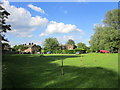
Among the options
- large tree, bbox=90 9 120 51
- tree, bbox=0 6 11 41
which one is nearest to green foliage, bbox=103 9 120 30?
large tree, bbox=90 9 120 51

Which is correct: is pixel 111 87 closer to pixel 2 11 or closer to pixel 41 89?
pixel 41 89

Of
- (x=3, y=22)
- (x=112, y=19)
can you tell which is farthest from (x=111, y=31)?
(x=3, y=22)

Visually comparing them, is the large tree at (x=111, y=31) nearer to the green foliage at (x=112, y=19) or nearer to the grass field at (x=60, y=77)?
the green foliage at (x=112, y=19)

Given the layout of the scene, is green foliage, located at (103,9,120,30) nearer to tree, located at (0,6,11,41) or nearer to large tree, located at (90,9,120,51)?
large tree, located at (90,9,120,51)

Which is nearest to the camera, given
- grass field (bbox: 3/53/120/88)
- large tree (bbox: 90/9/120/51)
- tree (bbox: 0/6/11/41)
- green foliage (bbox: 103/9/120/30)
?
grass field (bbox: 3/53/120/88)

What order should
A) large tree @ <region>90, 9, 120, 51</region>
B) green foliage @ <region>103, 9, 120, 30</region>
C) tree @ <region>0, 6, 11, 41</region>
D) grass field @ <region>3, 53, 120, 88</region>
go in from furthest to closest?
green foliage @ <region>103, 9, 120, 30</region> → large tree @ <region>90, 9, 120, 51</region> → tree @ <region>0, 6, 11, 41</region> → grass field @ <region>3, 53, 120, 88</region>

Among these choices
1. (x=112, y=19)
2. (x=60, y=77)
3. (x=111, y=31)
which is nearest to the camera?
(x=60, y=77)

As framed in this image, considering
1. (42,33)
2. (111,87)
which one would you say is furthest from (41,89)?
(42,33)

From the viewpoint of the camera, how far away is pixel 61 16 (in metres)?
6.81

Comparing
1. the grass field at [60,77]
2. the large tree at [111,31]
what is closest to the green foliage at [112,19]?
the large tree at [111,31]

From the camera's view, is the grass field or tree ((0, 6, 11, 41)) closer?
the grass field

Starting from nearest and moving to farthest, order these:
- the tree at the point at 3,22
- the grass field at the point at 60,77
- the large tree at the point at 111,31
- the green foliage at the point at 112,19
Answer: the grass field at the point at 60,77
the tree at the point at 3,22
the large tree at the point at 111,31
the green foliage at the point at 112,19

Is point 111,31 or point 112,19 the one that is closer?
point 111,31

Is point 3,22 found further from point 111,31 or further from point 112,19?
point 112,19
